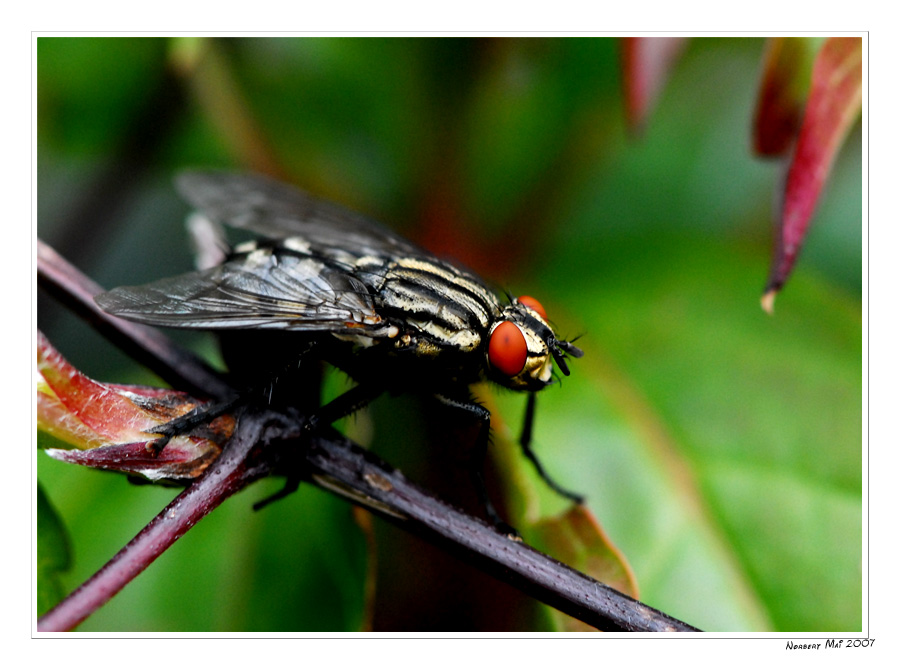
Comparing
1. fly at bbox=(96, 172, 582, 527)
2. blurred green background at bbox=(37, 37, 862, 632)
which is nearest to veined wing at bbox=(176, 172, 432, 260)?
fly at bbox=(96, 172, 582, 527)

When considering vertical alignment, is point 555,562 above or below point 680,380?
below

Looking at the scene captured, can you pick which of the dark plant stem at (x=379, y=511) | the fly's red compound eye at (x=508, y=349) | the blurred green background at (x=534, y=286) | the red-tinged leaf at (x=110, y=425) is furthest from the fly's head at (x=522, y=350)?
the red-tinged leaf at (x=110, y=425)

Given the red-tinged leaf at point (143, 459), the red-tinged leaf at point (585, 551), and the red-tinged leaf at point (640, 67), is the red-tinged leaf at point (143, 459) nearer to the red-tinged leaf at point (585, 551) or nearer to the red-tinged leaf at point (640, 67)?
the red-tinged leaf at point (585, 551)

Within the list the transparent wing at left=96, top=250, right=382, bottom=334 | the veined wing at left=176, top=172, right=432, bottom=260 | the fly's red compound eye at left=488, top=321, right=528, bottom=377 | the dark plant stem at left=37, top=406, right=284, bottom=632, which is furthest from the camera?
the veined wing at left=176, top=172, right=432, bottom=260

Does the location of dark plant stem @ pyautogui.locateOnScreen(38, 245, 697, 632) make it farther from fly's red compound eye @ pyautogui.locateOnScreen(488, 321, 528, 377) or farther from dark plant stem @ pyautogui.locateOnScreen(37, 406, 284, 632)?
fly's red compound eye @ pyautogui.locateOnScreen(488, 321, 528, 377)
